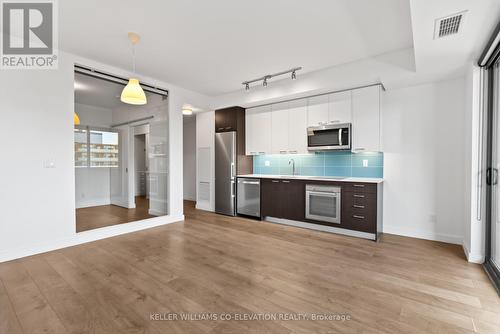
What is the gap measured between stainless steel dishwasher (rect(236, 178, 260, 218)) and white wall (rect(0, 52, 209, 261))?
2.75m

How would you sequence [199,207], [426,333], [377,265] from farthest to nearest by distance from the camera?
[199,207]
[377,265]
[426,333]

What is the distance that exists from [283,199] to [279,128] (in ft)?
5.00

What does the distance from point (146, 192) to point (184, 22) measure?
3561mm

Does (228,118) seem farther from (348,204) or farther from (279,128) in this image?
(348,204)

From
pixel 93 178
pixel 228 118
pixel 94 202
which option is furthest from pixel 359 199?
pixel 94 202

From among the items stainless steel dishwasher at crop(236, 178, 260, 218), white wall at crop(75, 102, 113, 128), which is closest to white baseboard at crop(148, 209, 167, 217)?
stainless steel dishwasher at crop(236, 178, 260, 218)

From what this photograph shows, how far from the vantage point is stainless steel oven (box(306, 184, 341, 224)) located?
3.98 meters

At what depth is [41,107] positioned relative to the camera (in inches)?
126

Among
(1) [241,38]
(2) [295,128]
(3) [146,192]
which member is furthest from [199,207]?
(1) [241,38]

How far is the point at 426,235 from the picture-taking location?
3.71 metres

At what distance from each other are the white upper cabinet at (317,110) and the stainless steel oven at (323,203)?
1.25 meters

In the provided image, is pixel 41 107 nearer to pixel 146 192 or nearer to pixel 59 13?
pixel 59 13

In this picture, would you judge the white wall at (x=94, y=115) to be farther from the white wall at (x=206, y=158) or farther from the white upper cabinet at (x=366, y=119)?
the white upper cabinet at (x=366, y=119)

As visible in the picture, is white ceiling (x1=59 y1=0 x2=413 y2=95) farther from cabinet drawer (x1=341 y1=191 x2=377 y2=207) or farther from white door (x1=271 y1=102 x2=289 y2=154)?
cabinet drawer (x1=341 y1=191 x2=377 y2=207)
